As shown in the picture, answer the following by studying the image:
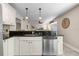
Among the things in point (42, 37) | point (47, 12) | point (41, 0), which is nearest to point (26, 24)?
point (47, 12)

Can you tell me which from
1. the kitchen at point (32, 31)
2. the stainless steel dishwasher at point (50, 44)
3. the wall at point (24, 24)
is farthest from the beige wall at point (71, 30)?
the wall at point (24, 24)

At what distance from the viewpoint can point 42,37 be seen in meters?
2.92

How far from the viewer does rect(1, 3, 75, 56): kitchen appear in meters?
2.33

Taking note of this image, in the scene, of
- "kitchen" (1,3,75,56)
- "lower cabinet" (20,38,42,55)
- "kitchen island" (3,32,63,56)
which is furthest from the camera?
"lower cabinet" (20,38,42,55)

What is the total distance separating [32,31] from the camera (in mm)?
2625

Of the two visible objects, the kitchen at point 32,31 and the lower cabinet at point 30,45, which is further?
the lower cabinet at point 30,45

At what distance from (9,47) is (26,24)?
0.77 m

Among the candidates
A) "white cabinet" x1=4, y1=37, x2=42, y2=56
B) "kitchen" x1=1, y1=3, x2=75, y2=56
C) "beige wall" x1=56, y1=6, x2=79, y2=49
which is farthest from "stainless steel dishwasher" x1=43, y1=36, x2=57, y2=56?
"beige wall" x1=56, y1=6, x2=79, y2=49

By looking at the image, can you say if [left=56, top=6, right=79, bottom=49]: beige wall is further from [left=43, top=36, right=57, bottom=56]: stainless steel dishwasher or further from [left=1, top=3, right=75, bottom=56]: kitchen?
[left=43, top=36, right=57, bottom=56]: stainless steel dishwasher

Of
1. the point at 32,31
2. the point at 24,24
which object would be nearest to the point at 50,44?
the point at 32,31

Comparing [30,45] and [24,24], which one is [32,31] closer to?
[24,24]

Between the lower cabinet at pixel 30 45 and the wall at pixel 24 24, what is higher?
the wall at pixel 24 24

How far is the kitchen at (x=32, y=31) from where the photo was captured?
7.66ft

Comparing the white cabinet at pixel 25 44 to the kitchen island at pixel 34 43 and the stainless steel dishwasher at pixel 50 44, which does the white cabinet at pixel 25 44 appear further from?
the stainless steel dishwasher at pixel 50 44
